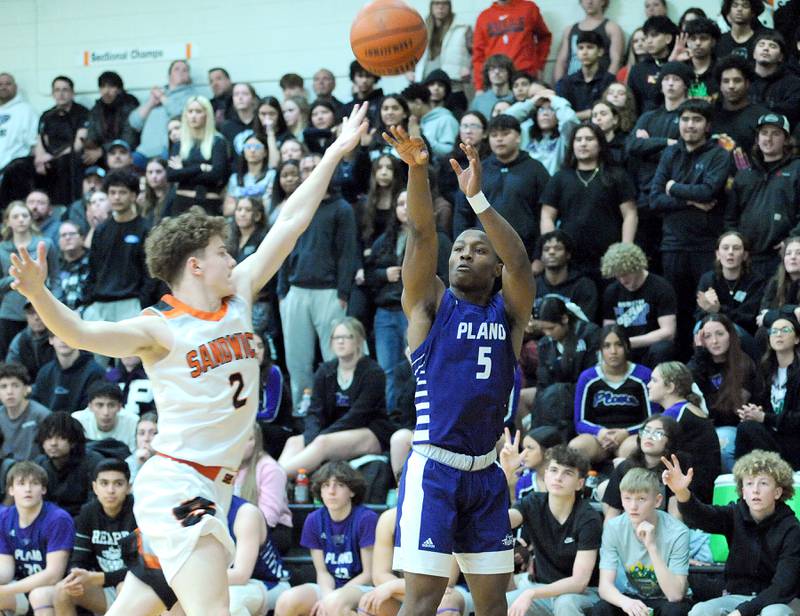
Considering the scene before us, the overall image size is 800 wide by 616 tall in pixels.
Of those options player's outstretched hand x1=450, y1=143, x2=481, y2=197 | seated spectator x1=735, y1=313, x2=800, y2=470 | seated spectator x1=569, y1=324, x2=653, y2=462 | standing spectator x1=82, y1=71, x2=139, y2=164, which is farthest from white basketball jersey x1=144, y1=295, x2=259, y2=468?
standing spectator x1=82, y1=71, x2=139, y2=164

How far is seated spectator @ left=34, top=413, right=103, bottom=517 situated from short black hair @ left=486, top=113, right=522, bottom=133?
4.52 meters

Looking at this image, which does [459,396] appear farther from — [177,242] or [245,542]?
[245,542]

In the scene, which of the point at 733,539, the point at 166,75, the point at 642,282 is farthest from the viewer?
the point at 166,75

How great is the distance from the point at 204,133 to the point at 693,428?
6845 millimetres

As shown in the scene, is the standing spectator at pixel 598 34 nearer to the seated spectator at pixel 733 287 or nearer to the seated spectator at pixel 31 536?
the seated spectator at pixel 733 287

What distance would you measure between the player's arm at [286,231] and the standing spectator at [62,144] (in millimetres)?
10299

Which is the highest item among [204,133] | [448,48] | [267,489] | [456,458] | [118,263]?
[448,48]

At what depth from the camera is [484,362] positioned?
575 centimetres

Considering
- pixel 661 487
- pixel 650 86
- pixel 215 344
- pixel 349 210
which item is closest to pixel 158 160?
pixel 349 210

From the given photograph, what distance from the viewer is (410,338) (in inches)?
232

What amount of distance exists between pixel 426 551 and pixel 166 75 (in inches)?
492

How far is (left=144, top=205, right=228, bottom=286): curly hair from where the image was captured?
535 cm

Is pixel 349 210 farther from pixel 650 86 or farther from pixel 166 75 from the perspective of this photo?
pixel 166 75

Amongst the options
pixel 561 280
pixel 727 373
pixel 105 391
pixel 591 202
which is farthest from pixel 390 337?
pixel 727 373
